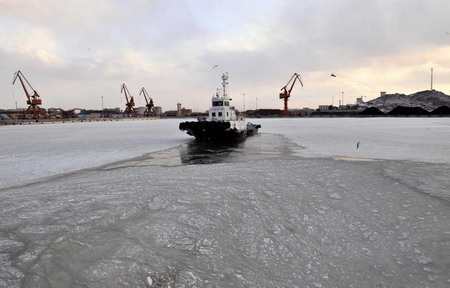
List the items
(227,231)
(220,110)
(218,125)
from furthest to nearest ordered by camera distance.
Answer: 1. (220,110)
2. (218,125)
3. (227,231)

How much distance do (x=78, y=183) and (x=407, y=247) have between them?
1094 cm

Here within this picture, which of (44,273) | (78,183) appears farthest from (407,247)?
(78,183)

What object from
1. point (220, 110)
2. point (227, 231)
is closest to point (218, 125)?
point (220, 110)

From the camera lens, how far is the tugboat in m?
29.8

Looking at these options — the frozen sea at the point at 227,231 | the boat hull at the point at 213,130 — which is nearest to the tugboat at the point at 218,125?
the boat hull at the point at 213,130

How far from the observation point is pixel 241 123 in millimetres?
37062

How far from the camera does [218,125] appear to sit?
2958 cm

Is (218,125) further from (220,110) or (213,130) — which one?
(220,110)

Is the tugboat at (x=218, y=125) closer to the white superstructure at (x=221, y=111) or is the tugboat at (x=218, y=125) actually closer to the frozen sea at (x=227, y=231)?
the white superstructure at (x=221, y=111)

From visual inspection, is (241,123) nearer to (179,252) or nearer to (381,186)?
(381,186)

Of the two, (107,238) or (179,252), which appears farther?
(107,238)

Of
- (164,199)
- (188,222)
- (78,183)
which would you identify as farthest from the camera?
(78,183)

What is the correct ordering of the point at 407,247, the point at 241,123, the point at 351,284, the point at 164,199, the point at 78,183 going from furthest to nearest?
the point at 241,123 → the point at 78,183 → the point at 164,199 → the point at 407,247 → the point at 351,284

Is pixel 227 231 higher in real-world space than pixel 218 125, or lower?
lower
